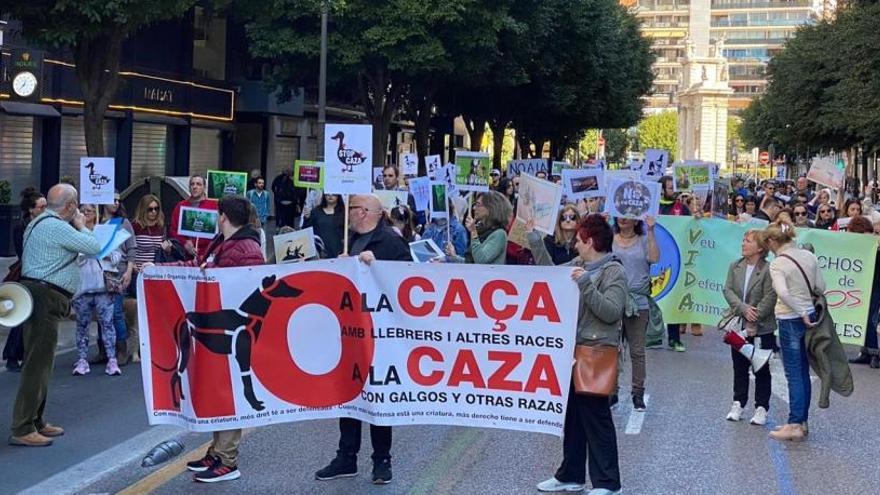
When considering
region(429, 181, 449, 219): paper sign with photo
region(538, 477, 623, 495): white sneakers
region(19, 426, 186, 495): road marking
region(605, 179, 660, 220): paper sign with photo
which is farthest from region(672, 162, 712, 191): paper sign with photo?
region(538, 477, 623, 495): white sneakers

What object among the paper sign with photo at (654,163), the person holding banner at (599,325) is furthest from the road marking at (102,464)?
the paper sign with photo at (654,163)

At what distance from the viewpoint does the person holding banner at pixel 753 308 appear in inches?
361

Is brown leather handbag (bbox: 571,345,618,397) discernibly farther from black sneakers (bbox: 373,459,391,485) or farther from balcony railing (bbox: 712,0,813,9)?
balcony railing (bbox: 712,0,813,9)

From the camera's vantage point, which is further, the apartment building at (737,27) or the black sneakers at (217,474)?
the apartment building at (737,27)

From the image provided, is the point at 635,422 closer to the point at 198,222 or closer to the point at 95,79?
the point at 198,222

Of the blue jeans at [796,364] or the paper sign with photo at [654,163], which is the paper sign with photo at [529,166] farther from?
the blue jeans at [796,364]

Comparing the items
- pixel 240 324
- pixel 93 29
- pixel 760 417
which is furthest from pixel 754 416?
pixel 93 29

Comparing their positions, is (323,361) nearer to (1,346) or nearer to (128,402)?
(128,402)

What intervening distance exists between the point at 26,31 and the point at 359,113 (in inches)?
1212

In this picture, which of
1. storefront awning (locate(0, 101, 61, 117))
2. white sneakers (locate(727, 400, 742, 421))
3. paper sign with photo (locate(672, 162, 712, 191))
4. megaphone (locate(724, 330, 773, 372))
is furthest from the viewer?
storefront awning (locate(0, 101, 61, 117))

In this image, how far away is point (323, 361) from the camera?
6.97m

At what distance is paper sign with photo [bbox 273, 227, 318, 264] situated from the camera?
32.4ft

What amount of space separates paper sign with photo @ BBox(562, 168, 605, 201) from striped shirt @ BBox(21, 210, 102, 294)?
707cm

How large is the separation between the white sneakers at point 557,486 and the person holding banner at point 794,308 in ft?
7.81
